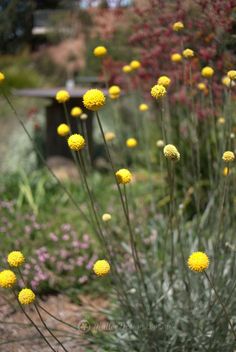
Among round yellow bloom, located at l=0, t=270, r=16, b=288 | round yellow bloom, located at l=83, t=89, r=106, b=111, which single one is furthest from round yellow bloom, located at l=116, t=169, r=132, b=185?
round yellow bloom, located at l=0, t=270, r=16, b=288

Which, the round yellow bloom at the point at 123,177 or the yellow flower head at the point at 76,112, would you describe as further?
the yellow flower head at the point at 76,112

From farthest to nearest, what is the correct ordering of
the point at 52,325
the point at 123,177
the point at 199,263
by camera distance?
1. the point at 52,325
2. the point at 123,177
3. the point at 199,263

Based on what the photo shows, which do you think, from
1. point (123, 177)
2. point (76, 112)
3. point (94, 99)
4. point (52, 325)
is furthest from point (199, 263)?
point (52, 325)

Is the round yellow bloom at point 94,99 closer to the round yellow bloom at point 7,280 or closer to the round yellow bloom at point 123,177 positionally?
the round yellow bloom at point 123,177

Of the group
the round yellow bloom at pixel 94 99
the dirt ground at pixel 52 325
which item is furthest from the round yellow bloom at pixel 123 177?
the dirt ground at pixel 52 325

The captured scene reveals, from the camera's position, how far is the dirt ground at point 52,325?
2076mm

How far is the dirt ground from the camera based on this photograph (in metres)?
2.08

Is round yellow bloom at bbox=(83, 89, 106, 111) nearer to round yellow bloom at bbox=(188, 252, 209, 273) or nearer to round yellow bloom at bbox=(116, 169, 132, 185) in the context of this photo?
round yellow bloom at bbox=(116, 169, 132, 185)

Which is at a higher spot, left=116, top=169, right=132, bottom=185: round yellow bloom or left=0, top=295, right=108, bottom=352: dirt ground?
left=116, top=169, right=132, bottom=185: round yellow bloom

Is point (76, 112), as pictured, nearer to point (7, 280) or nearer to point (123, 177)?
point (123, 177)

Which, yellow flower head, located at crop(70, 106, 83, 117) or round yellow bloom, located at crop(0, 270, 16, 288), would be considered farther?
yellow flower head, located at crop(70, 106, 83, 117)

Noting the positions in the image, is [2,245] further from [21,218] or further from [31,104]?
[31,104]

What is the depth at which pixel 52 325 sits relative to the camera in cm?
241

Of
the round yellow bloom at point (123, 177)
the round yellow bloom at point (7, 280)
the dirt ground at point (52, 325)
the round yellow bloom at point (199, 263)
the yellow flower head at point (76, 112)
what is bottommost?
the dirt ground at point (52, 325)
